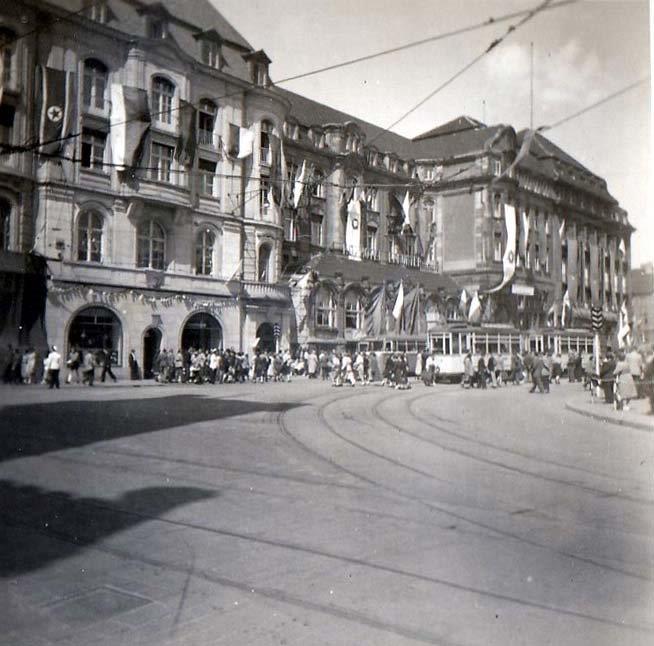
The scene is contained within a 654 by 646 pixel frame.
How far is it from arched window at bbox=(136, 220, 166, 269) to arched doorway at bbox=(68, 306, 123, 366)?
2.63 m

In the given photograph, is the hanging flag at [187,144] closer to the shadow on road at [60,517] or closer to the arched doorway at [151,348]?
the shadow on road at [60,517]

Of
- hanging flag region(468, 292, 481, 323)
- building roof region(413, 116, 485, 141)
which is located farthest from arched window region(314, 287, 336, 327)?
building roof region(413, 116, 485, 141)

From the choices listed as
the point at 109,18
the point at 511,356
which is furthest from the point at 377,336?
the point at 109,18

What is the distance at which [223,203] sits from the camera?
31031 millimetres

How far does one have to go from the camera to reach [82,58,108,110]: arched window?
15866mm

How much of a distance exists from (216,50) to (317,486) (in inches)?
889

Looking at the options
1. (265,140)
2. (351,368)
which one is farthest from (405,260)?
(351,368)

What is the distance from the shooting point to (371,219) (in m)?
48.2

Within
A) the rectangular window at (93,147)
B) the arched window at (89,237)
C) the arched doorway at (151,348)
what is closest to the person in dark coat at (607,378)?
the rectangular window at (93,147)

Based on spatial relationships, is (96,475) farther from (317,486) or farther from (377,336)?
(377,336)

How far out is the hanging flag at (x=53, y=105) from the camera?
9125mm

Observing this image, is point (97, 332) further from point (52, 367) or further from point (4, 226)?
point (4, 226)

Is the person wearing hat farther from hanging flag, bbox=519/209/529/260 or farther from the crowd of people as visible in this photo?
hanging flag, bbox=519/209/529/260

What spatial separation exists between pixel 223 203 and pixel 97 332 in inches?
368
